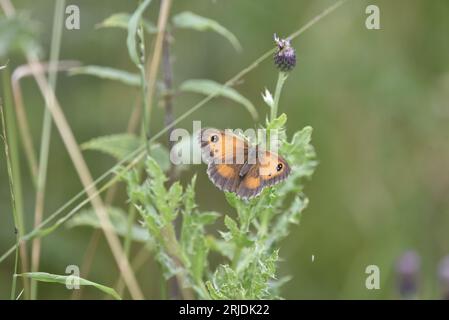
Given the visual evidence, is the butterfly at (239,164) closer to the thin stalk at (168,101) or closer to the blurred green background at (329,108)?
the thin stalk at (168,101)

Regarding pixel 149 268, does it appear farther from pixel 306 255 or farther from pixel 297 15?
pixel 297 15

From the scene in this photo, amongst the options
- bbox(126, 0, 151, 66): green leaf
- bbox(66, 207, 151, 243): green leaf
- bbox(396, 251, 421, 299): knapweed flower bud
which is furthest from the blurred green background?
bbox(126, 0, 151, 66): green leaf

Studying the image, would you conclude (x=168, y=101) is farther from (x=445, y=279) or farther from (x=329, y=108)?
(x=329, y=108)

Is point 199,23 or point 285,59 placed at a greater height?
point 199,23

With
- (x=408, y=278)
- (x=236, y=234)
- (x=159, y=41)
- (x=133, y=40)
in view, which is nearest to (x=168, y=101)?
(x=159, y=41)

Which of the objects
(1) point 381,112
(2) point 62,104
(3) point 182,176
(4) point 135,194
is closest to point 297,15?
(1) point 381,112

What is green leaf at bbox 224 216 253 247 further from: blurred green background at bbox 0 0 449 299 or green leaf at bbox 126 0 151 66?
blurred green background at bbox 0 0 449 299

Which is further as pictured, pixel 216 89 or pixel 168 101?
Answer: pixel 168 101

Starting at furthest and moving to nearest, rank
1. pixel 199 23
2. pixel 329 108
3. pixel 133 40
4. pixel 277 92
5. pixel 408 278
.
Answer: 1. pixel 329 108
2. pixel 408 278
3. pixel 199 23
4. pixel 133 40
5. pixel 277 92
